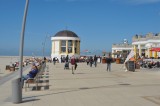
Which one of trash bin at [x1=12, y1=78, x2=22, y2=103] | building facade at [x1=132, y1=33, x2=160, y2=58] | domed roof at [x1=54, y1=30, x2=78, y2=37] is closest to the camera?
trash bin at [x1=12, y1=78, x2=22, y2=103]

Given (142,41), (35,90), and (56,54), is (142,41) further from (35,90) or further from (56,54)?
(35,90)

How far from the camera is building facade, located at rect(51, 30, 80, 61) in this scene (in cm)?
6284

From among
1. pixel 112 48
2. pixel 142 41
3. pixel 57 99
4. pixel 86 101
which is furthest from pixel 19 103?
pixel 112 48

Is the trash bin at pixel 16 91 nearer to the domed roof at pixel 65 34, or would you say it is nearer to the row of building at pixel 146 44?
the row of building at pixel 146 44

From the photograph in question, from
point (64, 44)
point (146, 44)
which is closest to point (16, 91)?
point (146, 44)

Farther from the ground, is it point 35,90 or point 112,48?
point 112,48

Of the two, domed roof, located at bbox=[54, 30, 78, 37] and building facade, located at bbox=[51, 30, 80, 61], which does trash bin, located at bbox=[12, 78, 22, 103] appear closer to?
building facade, located at bbox=[51, 30, 80, 61]

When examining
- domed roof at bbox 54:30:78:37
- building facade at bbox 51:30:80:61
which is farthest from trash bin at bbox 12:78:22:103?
domed roof at bbox 54:30:78:37

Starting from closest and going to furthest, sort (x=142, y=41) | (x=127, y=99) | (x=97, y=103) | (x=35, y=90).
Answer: (x=97, y=103), (x=127, y=99), (x=35, y=90), (x=142, y=41)

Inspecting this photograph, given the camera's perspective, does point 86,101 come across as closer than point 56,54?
Yes

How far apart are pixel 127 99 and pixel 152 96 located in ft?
4.10

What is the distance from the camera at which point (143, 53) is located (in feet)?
196

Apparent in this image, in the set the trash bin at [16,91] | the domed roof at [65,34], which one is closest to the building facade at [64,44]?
the domed roof at [65,34]

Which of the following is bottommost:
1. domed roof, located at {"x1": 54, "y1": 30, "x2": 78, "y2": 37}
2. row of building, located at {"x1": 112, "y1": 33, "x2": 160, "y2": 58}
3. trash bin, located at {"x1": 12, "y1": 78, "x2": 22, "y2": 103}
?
trash bin, located at {"x1": 12, "y1": 78, "x2": 22, "y2": 103}
